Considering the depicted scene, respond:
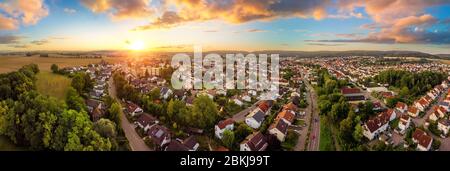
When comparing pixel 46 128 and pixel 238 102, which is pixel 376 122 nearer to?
pixel 238 102

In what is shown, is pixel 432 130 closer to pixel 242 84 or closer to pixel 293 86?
pixel 293 86

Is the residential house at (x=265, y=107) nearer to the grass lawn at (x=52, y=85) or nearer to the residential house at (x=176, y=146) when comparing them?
the residential house at (x=176, y=146)

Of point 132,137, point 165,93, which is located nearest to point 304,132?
point 132,137

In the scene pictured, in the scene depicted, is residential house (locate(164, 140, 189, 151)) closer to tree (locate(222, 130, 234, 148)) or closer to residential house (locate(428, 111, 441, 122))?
tree (locate(222, 130, 234, 148))

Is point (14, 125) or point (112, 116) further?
point (112, 116)

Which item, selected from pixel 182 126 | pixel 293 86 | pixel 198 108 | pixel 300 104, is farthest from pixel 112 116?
pixel 293 86
